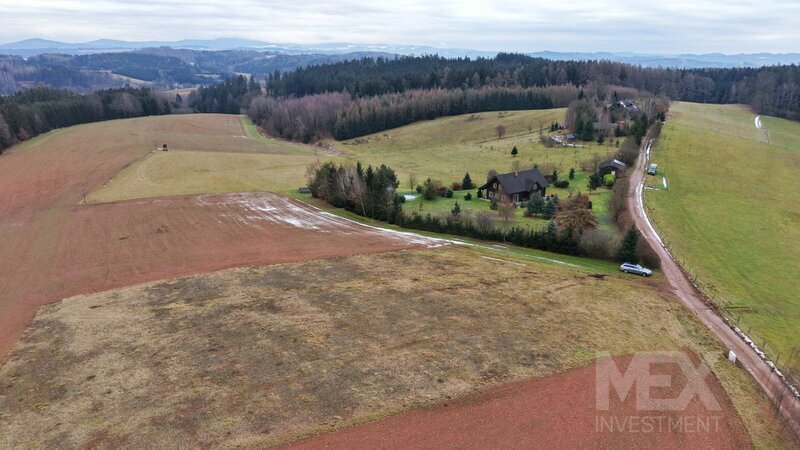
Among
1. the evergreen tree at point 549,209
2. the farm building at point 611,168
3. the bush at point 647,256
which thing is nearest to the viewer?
the bush at point 647,256

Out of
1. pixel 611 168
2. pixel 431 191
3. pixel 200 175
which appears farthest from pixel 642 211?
pixel 200 175

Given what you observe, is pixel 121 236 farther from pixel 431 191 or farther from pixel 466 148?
pixel 466 148

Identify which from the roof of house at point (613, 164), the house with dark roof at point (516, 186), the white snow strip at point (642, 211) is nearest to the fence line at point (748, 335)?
the white snow strip at point (642, 211)

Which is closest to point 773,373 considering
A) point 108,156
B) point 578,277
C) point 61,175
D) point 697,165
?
point 578,277

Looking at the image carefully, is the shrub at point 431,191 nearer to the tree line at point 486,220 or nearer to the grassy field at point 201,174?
the tree line at point 486,220

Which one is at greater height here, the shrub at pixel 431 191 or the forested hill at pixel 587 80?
the forested hill at pixel 587 80

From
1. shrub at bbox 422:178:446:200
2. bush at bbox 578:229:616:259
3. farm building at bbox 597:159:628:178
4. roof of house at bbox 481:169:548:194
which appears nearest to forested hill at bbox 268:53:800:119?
farm building at bbox 597:159:628:178
